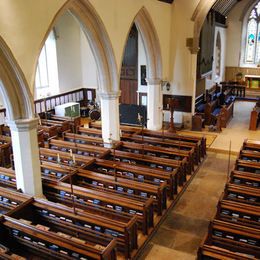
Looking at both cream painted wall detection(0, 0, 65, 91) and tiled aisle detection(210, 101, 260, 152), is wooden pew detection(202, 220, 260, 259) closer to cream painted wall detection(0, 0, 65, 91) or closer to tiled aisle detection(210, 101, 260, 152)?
cream painted wall detection(0, 0, 65, 91)

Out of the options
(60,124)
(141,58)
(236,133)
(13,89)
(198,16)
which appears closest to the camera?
(13,89)

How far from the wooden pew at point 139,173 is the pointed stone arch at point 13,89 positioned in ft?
8.12

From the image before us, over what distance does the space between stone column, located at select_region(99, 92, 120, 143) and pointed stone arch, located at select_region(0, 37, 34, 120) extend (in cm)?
377

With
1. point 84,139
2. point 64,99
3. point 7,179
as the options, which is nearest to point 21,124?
point 7,179

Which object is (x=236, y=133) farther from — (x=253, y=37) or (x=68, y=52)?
(x=253, y=37)

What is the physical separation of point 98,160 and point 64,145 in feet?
6.37

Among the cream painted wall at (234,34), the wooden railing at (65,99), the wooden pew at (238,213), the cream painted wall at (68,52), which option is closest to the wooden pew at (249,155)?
the wooden pew at (238,213)

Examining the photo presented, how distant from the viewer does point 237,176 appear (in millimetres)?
7535

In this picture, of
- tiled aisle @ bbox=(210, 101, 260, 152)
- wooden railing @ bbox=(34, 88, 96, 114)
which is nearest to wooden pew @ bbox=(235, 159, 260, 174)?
tiled aisle @ bbox=(210, 101, 260, 152)

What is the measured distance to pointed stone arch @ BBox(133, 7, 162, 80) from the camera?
11.3 metres

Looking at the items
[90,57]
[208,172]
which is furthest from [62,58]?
[208,172]

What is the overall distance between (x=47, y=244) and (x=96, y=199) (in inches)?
63.1

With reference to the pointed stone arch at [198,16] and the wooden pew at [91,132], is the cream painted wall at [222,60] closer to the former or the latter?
the pointed stone arch at [198,16]

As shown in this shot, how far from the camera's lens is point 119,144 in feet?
33.0
